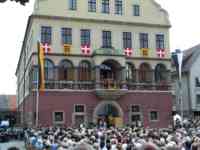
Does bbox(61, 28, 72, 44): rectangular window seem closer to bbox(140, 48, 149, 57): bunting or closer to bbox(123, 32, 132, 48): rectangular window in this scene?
bbox(123, 32, 132, 48): rectangular window

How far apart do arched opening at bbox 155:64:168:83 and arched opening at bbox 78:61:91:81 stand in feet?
25.9

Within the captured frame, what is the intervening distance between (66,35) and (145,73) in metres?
9.59

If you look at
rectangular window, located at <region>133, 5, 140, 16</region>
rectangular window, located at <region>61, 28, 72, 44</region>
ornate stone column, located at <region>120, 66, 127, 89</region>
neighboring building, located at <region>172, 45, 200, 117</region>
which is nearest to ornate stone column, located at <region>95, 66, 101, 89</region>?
ornate stone column, located at <region>120, 66, 127, 89</region>

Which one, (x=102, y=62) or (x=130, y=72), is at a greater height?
(x=102, y=62)

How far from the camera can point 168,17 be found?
147 ft

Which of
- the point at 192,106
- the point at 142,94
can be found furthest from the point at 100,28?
the point at 192,106

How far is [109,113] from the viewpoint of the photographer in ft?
133

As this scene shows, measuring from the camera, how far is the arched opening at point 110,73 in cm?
4031

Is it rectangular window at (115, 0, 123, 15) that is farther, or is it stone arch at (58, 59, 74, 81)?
rectangular window at (115, 0, 123, 15)

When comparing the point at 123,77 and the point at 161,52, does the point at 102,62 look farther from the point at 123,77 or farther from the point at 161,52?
the point at 161,52

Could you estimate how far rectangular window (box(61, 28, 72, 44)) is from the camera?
133 feet

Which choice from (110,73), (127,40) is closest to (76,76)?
(110,73)

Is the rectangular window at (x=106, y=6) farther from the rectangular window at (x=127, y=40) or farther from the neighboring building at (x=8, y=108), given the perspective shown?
the neighboring building at (x=8, y=108)

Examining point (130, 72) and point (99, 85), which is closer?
point (99, 85)
